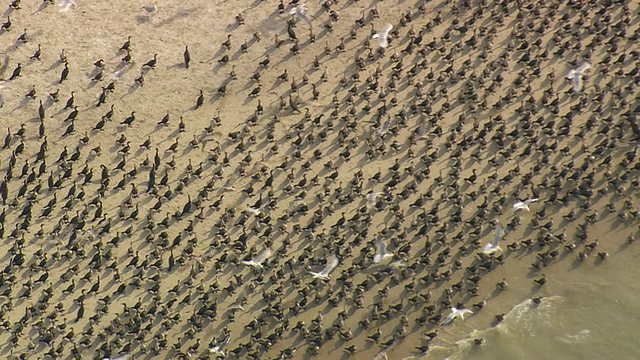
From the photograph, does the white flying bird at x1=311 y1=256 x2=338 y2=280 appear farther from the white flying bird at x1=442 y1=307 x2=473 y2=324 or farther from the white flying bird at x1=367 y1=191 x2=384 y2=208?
the white flying bird at x1=442 y1=307 x2=473 y2=324

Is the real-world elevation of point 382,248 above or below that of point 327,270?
below

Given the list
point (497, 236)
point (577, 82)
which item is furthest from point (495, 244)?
point (577, 82)

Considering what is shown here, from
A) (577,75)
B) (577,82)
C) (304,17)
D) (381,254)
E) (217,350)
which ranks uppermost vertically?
(304,17)

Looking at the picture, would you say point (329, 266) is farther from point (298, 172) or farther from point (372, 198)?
point (298, 172)

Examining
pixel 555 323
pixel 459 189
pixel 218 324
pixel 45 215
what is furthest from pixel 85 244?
pixel 555 323

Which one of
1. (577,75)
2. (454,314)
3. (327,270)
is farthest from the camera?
(577,75)

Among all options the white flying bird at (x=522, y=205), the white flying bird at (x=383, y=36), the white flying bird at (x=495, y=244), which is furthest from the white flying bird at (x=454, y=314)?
the white flying bird at (x=383, y=36)

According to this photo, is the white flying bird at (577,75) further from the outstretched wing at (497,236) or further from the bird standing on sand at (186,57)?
the bird standing on sand at (186,57)
